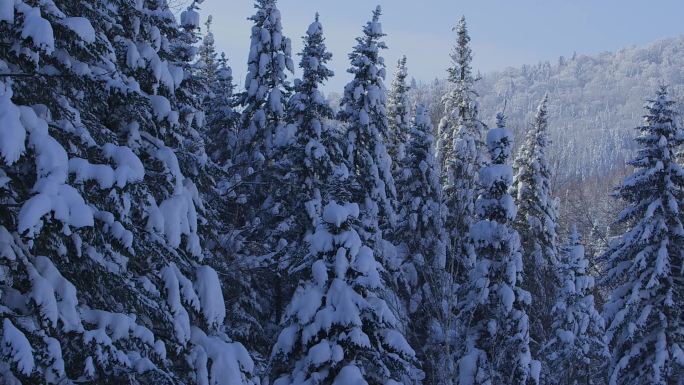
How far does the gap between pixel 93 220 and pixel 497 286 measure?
46.4 ft

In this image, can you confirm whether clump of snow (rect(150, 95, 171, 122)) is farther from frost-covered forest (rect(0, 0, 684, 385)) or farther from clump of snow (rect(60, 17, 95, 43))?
clump of snow (rect(60, 17, 95, 43))

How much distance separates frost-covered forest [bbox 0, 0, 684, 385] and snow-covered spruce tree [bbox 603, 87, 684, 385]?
8 cm

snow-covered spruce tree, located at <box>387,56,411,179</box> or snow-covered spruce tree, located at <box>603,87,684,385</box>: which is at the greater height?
snow-covered spruce tree, located at <box>387,56,411,179</box>

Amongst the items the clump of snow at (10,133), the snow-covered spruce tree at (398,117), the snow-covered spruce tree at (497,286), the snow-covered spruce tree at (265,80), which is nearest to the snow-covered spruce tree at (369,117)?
the snow-covered spruce tree at (265,80)

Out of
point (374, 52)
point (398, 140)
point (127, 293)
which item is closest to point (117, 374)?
point (127, 293)

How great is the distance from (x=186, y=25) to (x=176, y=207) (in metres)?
7.16

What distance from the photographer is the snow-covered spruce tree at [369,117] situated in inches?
918

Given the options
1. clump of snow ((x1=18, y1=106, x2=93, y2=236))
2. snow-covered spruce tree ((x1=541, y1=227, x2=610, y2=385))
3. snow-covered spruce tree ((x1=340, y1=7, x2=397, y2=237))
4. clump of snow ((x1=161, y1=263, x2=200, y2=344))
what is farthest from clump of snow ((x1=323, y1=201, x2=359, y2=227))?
snow-covered spruce tree ((x1=541, y1=227, x2=610, y2=385))

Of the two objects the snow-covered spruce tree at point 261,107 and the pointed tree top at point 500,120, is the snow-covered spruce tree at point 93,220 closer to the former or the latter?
the snow-covered spruce tree at point 261,107

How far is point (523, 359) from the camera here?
18.6 metres

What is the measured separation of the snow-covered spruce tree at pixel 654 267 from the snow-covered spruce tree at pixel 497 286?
4.57 meters

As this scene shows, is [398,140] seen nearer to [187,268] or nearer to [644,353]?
[644,353]

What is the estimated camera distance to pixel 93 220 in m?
7.11

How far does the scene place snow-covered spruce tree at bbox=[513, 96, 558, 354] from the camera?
29.1m
